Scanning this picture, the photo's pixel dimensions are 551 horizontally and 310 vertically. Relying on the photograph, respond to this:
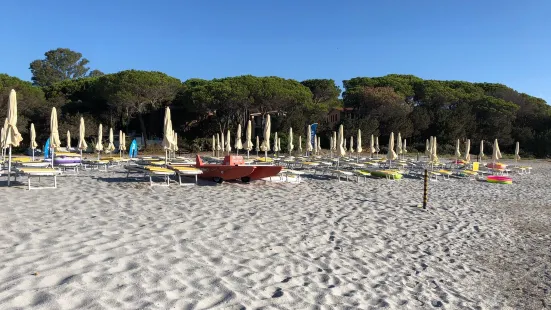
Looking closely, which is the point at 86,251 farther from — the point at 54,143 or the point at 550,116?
the point at 550,116

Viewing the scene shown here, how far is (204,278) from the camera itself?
383 centimetres

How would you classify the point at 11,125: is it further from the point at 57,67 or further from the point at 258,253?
the point at 57,67

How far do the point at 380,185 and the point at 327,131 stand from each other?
84.6 feet

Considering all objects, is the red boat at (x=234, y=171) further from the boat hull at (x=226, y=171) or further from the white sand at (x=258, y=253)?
the white sand at (x=258, y=253)

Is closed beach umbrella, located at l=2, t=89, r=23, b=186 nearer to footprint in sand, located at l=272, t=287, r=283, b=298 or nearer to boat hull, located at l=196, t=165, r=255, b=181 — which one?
boat hull, located at l=196, t=165, r=255, b=181

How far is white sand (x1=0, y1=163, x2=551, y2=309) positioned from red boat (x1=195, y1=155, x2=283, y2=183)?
6.32 feet

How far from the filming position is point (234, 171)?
1134cm

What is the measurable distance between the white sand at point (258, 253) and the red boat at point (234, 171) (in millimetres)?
1926

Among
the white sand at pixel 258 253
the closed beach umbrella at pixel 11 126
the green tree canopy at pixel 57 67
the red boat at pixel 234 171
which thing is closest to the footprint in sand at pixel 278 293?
the white sand at pixel 258 253

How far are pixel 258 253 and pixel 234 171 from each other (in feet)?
21.5

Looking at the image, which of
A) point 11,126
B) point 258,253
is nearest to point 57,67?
point 11,126

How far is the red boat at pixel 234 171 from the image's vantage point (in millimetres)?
11345

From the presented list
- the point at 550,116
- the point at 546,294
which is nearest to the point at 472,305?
the point at 546,294

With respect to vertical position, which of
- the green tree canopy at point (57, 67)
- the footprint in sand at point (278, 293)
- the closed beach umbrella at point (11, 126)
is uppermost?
the green tree canopy at point (57, 67)
